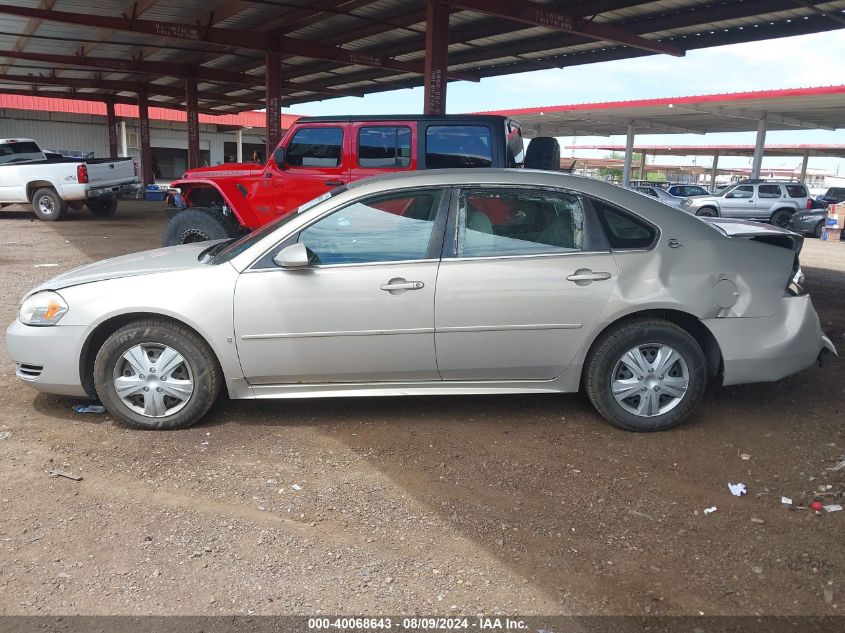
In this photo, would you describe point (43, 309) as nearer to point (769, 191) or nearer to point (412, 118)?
point (412, 118)

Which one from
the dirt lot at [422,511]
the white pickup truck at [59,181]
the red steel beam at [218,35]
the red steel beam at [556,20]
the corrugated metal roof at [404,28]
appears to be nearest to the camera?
the dirt lot at [422,511]

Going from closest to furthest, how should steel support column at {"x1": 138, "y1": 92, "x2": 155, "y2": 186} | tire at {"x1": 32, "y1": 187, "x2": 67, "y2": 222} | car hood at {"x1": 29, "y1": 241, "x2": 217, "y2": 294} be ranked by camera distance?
car hood at {"x1": 29, "y1": 241, "x2": 217, "y2": 294}, tire at {"x1": 32, "y1": 187, "x2": 67, "y2": 222}, steel support column at {"x1": 138, "y1": 92, "x2": 155, "y2": 186}

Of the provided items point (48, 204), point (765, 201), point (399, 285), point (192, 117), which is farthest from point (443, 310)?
point (192, 117)

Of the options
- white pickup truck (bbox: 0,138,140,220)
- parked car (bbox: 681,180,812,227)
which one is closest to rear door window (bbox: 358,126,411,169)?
white pickup truck (bbox: 0,138,140,220)

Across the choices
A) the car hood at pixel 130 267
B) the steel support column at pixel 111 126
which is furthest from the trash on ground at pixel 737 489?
the steel support column at pixel 111 126

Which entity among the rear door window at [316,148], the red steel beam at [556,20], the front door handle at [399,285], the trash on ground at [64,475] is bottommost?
the trash on ground at [64,475]

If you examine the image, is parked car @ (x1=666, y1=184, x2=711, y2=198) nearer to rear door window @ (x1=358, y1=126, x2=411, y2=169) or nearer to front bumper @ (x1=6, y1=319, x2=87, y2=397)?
rear door window @ (x1=358, y1=126, x2=411, y2=169)

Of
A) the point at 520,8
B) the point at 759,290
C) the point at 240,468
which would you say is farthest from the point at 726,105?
the point at 240,468

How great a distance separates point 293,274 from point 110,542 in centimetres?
171

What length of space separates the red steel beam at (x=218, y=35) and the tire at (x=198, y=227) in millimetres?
9889

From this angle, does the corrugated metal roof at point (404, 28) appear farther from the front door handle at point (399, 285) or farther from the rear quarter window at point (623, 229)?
the front door handle at point (399, 285)

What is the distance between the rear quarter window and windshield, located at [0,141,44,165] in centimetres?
1841

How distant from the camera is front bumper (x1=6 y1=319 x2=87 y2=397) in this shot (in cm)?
399

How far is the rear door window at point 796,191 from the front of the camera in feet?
72.2
